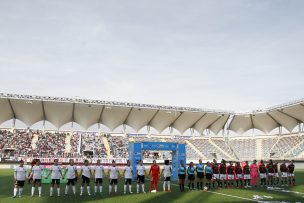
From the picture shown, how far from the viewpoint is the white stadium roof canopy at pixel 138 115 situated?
5619cm

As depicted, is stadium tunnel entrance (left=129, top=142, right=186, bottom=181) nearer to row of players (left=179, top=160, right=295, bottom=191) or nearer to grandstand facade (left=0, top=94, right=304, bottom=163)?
row of players (left=179, top=160, right=295, bottom=191)

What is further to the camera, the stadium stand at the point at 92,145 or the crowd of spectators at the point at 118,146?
the crowd of spectators at the point at 118,146

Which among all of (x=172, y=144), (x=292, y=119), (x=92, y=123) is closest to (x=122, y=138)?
(x=92, y=123)

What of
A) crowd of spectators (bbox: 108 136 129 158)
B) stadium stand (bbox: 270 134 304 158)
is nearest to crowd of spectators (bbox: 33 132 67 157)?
crowd of spectators (bbox: 108 136 129 158)

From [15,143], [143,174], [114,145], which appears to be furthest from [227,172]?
[15,143]

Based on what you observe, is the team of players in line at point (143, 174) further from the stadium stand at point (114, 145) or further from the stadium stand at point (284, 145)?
the stadium stand at point (284, 145)

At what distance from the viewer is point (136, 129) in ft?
225

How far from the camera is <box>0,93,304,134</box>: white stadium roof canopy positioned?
184 feet

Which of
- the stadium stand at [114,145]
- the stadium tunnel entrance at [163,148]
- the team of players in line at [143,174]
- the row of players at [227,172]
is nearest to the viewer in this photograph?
the team of players in line at [143,174]

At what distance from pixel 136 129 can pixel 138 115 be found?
5231 mm

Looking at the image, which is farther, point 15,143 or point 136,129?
point 136,129

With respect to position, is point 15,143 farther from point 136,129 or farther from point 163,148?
point 163,148

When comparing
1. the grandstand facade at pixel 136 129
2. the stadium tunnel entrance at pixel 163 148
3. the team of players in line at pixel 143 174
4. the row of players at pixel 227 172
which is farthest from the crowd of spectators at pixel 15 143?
the row of players at pixel 227 172

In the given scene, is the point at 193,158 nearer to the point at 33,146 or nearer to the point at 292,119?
the point at 292,119
